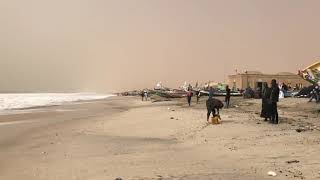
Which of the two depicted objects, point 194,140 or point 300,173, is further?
point 194,140

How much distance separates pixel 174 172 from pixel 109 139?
769cm

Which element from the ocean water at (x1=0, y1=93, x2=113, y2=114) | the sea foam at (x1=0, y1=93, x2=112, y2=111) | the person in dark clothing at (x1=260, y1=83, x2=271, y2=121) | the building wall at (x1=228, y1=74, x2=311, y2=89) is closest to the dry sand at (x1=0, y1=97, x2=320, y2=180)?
the person in dark clothing at (x1=260, y1=83, x2=271, y2=121)

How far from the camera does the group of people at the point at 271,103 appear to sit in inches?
741

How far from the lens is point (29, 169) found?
11.5 m

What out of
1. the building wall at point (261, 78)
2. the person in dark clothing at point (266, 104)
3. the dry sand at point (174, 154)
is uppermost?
the building wall at point (261, 78)

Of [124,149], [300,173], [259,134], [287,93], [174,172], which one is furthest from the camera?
[287,93]

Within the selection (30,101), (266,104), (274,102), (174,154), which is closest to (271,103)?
(274,102)

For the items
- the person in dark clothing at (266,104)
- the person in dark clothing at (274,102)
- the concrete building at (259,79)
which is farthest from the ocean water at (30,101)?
the person in dark clothing at (274,102)

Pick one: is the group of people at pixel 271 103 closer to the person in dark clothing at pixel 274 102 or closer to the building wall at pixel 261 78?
the person in dark clothing at pixel 274 102

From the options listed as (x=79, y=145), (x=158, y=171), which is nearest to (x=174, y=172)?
(x=158, y=171)

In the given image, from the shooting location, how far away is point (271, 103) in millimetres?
18844

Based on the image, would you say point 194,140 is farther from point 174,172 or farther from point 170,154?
point 174,172

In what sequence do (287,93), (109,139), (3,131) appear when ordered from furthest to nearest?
(287,93) < (3,131) < (109,139)

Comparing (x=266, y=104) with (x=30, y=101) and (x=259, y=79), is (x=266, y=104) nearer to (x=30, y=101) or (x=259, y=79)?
(x=259, y=79)
